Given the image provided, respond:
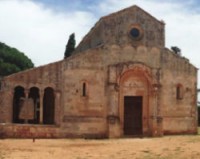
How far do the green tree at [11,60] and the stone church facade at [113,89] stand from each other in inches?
789

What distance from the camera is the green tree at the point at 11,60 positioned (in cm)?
4953

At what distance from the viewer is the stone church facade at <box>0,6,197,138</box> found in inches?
1046

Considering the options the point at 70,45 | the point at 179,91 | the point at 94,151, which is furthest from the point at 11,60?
the point at 94,151

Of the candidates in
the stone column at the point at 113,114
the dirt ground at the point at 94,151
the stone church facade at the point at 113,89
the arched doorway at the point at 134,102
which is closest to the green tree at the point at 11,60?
the stone church facade at the point at 113,89

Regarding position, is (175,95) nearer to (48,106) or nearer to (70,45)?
(48,106)

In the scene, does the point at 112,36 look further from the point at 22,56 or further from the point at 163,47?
the point at 22,56

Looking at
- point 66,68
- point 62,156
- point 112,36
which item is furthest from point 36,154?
point 112,36

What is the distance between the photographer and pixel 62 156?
18.2m

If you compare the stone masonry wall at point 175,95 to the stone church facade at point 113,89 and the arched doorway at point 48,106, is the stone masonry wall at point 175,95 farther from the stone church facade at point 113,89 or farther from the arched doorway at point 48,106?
the arched doorway at point 48,106

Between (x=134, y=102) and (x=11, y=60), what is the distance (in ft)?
84.6

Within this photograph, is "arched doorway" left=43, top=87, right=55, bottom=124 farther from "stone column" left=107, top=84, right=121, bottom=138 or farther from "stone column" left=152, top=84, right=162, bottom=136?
"stone column" left=152, top=84, right=162, bottom=136

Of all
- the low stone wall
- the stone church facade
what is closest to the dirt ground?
the low stone wall

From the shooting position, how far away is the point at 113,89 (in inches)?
1089

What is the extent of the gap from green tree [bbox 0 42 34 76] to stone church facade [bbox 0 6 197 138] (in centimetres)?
2003
